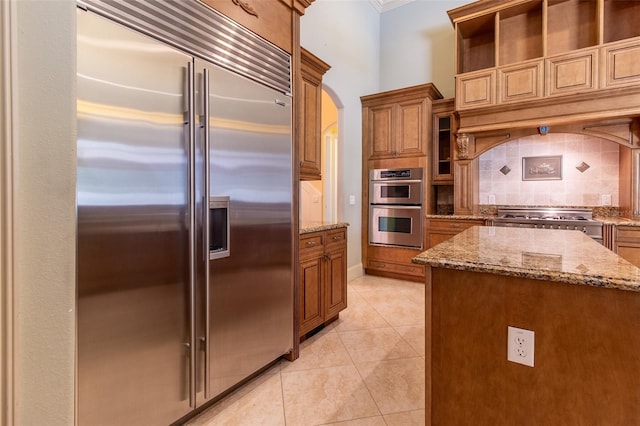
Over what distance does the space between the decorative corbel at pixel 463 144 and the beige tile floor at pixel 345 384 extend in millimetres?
2090

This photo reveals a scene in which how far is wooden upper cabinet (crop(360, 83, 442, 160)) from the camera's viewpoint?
402 centimetres

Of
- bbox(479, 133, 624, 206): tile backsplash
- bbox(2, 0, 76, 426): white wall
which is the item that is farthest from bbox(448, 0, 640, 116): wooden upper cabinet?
bbox(2, 0, 76, 426): white wall

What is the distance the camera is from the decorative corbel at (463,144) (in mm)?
3826

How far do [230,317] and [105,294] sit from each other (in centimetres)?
64

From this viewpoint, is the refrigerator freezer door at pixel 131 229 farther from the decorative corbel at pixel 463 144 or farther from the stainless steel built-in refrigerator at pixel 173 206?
the decorative corbel at pixel 463 144

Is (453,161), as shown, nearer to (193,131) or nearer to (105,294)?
(193,131)

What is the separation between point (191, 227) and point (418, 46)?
4.45 metres

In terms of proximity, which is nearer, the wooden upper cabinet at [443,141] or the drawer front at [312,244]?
the drawer front at [312,244]

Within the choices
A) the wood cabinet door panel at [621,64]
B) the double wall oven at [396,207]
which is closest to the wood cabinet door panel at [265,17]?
the double wall oven at [396,207]

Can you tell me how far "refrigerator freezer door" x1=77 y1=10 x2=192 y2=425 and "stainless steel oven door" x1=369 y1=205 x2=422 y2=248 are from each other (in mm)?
3117

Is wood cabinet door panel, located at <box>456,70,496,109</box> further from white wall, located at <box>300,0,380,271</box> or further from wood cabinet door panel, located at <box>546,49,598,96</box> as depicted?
white wall, located at <box>300,0,380,271</box>

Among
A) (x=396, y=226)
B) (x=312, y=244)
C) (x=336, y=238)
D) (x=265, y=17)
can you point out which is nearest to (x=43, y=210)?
(x=265, y=17)

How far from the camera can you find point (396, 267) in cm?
418

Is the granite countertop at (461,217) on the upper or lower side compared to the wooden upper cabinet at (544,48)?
lower
